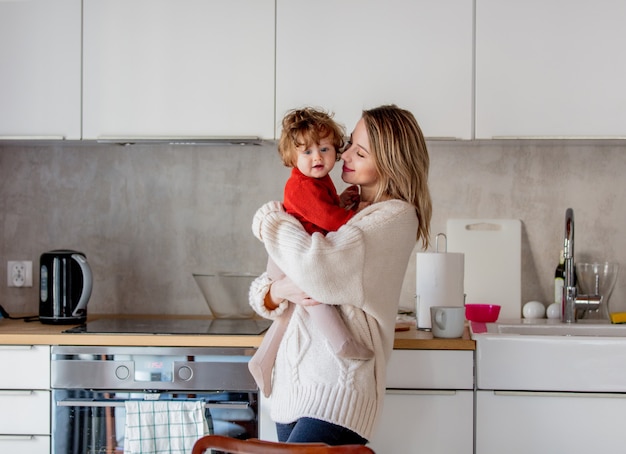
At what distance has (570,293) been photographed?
9.80ft

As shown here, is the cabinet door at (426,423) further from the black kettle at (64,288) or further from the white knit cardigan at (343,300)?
the black kettle at (64,288)

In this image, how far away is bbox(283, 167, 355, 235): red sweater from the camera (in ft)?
7.03

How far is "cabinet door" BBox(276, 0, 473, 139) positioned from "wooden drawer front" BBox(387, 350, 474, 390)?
28.1 inches

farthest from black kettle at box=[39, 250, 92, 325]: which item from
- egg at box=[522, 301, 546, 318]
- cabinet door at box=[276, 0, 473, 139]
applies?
egg at box=[522, 301, 546, 318]

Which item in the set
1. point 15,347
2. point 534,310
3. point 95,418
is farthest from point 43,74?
point 534,310

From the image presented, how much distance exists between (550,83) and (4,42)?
178 centimetres

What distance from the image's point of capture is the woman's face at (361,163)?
2.15 meters

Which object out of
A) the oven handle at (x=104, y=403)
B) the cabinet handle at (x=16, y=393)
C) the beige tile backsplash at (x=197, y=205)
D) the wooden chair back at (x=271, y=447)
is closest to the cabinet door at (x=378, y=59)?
the beige tile backsplash at (x=197, y=205)

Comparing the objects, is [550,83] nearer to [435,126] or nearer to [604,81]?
[604,81]

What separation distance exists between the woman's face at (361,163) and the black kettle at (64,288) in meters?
1.19

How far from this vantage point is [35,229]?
333 cm

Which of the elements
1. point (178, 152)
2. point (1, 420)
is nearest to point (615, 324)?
point (178, 152)

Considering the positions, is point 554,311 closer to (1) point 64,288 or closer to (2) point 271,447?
(1) point 64,288

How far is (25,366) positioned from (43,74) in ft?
3.14
